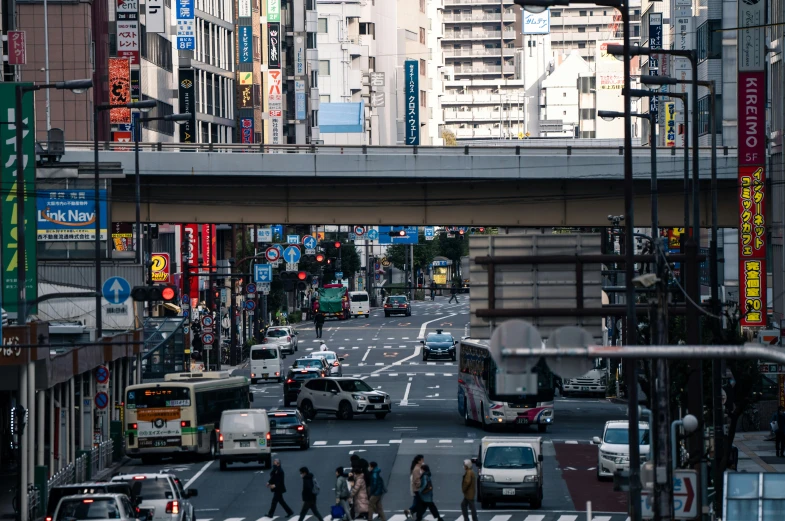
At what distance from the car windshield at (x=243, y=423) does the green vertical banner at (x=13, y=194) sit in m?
7.21

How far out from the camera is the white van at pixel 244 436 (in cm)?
4078

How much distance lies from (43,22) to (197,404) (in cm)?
3808

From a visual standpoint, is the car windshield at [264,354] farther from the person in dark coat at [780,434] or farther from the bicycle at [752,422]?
the person in dark coat at [780,434]

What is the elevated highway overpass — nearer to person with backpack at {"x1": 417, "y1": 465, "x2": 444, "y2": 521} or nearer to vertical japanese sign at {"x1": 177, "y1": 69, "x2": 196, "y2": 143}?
person with backpack at {"x1": 417, "y1": 465, "x2": 444, "y2": 521}

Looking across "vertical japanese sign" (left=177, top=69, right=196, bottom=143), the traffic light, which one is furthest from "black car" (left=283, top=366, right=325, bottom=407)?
"vertical japanese sign" (left=177, top=69, right=196, bottom=143)

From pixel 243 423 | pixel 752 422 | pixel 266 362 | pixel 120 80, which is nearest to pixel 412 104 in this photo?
pixel 120 80

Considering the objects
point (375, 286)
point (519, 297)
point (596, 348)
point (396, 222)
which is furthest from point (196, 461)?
point (375, 286)

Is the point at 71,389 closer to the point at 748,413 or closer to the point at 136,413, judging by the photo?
the point at 136,413

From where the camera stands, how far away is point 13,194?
35.8 meters

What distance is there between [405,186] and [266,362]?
945 inches

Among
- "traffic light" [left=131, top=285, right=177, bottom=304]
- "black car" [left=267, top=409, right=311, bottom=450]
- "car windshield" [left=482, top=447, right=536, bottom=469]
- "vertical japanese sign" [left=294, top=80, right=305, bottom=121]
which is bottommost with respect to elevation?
"black car" [left=267, top=409, right=311, bottom=450]

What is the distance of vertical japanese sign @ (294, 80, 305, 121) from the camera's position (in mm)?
135500

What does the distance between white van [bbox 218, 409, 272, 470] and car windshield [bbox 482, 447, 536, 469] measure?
28.0 ft

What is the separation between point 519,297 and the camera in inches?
943
